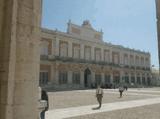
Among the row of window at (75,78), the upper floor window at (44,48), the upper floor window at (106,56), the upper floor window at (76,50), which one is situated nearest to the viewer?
the row of window at (75,78)

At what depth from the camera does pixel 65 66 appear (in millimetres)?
39594

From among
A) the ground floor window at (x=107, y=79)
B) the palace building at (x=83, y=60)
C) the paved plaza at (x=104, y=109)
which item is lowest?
the paved plaza at (x=104, y=109)

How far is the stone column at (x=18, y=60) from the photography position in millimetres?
2889

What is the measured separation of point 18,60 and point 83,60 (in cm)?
3994

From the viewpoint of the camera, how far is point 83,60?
42.9 metres

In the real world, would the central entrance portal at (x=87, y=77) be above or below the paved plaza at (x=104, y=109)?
above

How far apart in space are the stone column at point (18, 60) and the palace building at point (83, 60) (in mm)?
32642

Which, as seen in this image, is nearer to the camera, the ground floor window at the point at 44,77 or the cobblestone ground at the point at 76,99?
the cobblestone ground at the point at 76,99

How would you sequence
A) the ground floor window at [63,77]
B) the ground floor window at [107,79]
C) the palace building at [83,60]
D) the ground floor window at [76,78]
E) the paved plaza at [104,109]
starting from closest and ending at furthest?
the paved plaza at [104,109], the palace building at [83,60], the ground floor window at [63,77], the ground floor window at [76,78], the ground floor window at [107,79]

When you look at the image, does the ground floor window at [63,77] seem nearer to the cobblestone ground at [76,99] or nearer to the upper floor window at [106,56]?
the upper floor window at [106,56]

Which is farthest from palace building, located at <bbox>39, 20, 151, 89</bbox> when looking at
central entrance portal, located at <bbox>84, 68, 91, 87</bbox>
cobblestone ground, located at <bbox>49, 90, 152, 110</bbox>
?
cobblestone ground, located at <bbox>49, 90, 152, 110</bbox>

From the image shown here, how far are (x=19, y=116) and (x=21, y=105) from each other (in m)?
0.14

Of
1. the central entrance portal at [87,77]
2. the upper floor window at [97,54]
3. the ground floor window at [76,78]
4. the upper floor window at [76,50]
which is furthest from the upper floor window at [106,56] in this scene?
the ground floor window at [76,78]

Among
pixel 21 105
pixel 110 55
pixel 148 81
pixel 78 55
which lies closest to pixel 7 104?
pixel 21 105
